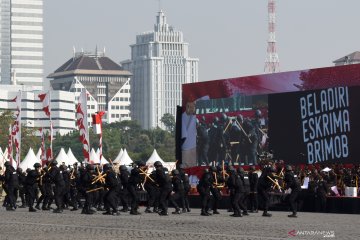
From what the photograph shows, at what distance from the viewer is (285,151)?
1937 inches

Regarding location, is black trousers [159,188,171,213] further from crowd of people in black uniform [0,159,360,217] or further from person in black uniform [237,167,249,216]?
person in black uniform [237,167,249,216]

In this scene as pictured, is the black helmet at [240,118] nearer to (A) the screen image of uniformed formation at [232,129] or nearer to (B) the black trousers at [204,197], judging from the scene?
(A) the screen image of uniformed formation at [232,129]

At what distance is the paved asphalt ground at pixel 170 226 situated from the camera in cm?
2544

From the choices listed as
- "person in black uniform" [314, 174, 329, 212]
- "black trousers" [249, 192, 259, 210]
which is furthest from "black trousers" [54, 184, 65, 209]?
"person in black uniform" [314, 174, 329, 212]

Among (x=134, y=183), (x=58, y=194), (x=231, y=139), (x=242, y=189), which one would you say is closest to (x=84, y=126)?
(x=231, y=139)

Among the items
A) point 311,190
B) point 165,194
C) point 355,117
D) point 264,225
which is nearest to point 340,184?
point 311,190

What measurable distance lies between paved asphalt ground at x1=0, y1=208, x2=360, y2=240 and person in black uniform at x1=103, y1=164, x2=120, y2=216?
429mm

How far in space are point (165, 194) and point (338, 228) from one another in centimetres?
896

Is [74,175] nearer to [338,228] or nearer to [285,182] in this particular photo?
[285,182]

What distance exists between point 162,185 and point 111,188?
153cm

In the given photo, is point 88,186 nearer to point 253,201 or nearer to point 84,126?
point 253,201

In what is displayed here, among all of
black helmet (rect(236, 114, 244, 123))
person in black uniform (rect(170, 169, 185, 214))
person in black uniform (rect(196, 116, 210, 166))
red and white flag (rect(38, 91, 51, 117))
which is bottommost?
person in black uniform (rect(170, 169, 185, 214))

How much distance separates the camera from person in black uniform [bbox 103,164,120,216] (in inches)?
1448

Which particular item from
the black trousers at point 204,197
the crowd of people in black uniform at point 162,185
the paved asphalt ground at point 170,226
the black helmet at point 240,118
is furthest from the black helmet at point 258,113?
the black trousers at point 204,197
